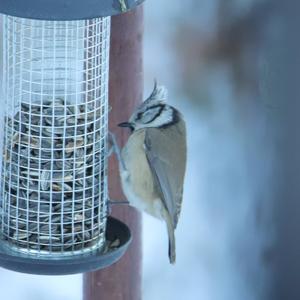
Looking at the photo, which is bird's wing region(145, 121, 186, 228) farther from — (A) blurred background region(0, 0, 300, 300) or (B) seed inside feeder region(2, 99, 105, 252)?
(A) blurred background region(0, 0, 300, 300)

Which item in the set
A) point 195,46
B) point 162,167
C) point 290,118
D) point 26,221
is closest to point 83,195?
point 26,221

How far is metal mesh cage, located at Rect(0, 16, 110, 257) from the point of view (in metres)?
3.26

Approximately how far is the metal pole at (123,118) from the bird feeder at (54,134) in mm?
36

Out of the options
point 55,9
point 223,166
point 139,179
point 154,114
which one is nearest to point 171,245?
point 139,179

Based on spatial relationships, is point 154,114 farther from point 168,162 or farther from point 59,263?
point 59,263

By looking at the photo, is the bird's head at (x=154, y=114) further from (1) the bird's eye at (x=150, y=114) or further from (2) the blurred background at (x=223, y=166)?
(2) the blurred background at (x=223, y=166)

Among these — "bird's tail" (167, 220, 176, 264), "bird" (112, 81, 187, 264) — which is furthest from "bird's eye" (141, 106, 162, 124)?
"bird's tail" (167, 220, 176, 264)

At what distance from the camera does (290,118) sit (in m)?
4.54

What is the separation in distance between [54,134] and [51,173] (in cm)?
10

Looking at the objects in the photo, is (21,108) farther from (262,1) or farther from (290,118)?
(262,1)

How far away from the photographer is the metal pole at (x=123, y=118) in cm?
330

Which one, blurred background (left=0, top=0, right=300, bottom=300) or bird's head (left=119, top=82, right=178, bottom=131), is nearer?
bird's head (left=119, top=82, right=178, bottom=131)

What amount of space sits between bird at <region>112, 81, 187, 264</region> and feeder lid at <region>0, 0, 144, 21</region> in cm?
69

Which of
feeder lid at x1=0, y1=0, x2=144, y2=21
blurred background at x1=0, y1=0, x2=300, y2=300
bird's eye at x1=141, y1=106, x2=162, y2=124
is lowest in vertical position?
blurred background at x1=0, y1=0, x2=300, y2=300
